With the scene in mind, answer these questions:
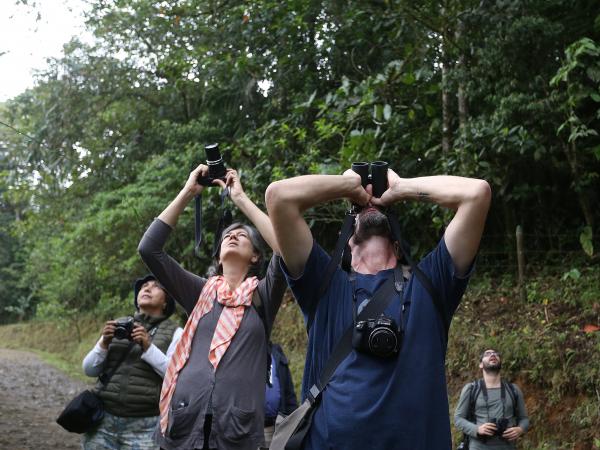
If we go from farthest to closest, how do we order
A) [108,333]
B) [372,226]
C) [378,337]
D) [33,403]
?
1. [33,403]
2. [108,333]
3. [372,226]
4. [378,337]

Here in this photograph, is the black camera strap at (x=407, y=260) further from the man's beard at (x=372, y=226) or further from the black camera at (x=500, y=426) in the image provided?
the black camera at (x=500, y=426)

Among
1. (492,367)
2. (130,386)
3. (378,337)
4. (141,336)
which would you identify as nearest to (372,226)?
(378,337)

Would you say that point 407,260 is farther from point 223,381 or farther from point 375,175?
point 223,381

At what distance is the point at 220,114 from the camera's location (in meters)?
16.9

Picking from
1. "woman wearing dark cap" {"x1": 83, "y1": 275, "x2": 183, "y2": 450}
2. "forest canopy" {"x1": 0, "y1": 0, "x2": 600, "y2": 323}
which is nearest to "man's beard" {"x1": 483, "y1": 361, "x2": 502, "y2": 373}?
"forest canopy" {"x1": 0, "y1": 0, "x2": 600, "y2": 323}

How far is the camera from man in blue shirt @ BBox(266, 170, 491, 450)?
270 centimetres

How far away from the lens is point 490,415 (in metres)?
7.46

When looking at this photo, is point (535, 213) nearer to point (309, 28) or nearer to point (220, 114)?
point (309, 28)

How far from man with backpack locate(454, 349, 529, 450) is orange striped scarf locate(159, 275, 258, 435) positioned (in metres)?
4.00

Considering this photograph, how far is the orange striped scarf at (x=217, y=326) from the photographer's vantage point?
402cm

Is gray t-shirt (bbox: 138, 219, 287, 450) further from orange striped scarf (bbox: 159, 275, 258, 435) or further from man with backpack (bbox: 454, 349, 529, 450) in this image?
man with backpack (bbox: 454, 349, 529, 450)

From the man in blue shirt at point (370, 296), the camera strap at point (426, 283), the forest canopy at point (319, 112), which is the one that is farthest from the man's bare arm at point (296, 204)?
the forest canopy at point (319, 112)

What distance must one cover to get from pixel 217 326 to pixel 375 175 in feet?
4.82

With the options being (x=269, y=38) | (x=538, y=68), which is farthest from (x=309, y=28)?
(x=538, y=68)
